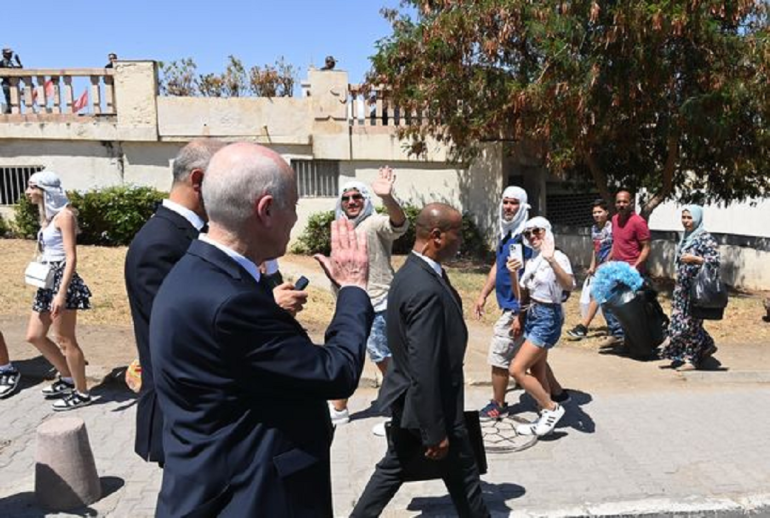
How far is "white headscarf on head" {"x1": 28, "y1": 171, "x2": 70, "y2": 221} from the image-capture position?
5.53m

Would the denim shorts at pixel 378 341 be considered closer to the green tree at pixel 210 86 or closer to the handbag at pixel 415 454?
the handbag at pixel 415 454

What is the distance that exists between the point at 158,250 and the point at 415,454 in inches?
69.2

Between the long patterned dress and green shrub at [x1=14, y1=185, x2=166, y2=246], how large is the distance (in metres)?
10.1

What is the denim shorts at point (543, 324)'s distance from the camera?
201 inches

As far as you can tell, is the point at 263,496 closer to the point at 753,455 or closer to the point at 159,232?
the point at 159,232

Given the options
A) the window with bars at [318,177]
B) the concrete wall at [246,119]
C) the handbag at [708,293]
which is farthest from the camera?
the window with bars at [318,177]

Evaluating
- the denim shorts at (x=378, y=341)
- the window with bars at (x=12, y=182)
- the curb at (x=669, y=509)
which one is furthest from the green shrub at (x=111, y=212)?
the curb at (x=669, y=509)

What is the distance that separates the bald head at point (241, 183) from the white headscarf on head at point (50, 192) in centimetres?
427

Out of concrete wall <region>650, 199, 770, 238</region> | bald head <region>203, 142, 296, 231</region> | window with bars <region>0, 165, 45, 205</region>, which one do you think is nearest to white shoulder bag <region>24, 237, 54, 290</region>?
bald head <region>203, 142, 296, 231</region>

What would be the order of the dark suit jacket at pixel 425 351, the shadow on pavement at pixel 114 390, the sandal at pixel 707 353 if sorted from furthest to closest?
the sandal at pixel 707 353 → the shadow on pavement at pixel 114 390 → the dark suit jacket at pixel 425 351

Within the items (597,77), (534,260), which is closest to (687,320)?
(534,260)

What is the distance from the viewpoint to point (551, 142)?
11633 millimetres

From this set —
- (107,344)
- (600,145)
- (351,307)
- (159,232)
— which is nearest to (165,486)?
(351,307)

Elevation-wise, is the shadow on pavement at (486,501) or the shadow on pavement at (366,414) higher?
the shadow on pavement at (366,414)
